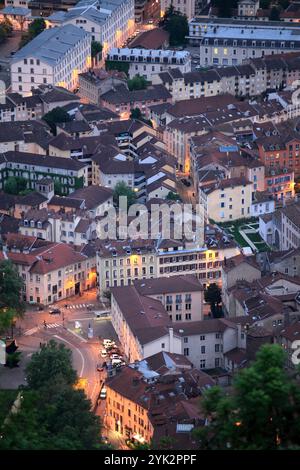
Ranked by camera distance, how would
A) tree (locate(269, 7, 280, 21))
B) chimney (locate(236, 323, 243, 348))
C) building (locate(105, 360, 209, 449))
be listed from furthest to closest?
1. tree (locate(269, 7, 280, 21))
2. chimney (locate(236, 323, 243, 348))
3. building (locate(105, 360, 209, 449))

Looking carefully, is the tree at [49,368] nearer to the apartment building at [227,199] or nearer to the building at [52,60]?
the apartment building at [227,199]

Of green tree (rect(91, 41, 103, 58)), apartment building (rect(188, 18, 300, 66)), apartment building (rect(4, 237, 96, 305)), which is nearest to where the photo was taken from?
apartment building (rect(4, 237, 96, 305))

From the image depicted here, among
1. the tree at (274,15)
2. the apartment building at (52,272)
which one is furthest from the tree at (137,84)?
the apartment building at (52,272)

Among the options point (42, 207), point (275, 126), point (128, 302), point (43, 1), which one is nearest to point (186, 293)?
point (128, 302)

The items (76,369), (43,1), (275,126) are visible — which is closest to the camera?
(76,369)

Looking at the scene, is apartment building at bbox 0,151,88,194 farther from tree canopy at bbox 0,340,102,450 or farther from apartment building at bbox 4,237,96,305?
Answer: tree canopy at bbox 0,340,102,450

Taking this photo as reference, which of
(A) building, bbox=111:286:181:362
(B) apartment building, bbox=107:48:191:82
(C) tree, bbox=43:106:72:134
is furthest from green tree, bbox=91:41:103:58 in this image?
(A) building, bbox=111:286:181:362

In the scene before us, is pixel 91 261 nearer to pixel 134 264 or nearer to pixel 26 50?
pixel 134 264

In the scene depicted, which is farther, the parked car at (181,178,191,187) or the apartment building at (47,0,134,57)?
the apartment building at (47,0,134,57)
